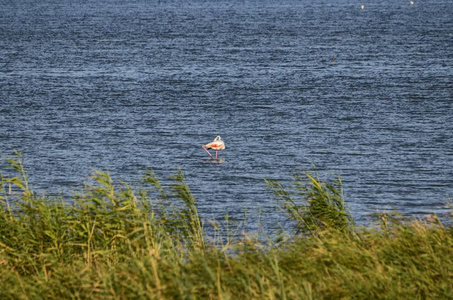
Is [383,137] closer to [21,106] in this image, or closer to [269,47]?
[21,106]

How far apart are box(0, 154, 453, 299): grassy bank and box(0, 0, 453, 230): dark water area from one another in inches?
452

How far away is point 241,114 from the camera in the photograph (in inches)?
1692

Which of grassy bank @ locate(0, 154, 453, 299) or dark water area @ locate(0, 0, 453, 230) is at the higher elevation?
grassy bank @ locate(0, 154, 453, 299)

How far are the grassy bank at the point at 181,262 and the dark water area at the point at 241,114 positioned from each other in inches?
452

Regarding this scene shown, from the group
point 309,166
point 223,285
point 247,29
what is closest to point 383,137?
point 309,166

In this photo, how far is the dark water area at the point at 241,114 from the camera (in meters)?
29.0

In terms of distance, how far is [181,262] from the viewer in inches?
451

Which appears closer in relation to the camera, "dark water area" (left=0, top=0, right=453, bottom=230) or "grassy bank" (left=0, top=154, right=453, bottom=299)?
"grassy bank" (left=0, top=154, right=453, bottom=299)

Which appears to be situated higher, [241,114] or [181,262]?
[181,262]

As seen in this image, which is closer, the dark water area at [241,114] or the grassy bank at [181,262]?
the grassy bank at [181,262]

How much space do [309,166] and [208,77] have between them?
27794 mm

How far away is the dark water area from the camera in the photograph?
29000 millimetres

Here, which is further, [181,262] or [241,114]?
[241,114]

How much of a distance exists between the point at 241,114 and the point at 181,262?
1250 inches
